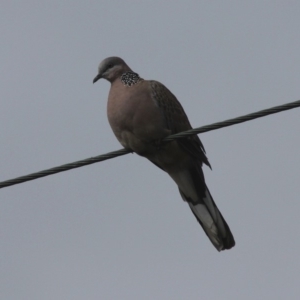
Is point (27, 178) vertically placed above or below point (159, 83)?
below

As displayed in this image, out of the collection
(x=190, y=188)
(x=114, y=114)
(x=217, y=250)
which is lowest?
(x=217, y=250)

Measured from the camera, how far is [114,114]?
269 inches

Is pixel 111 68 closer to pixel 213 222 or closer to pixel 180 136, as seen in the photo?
pixel 213 222

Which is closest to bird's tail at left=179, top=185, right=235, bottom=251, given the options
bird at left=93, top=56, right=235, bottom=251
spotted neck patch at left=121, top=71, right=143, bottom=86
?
bird at left=93, top=56, right=235, bottom=251

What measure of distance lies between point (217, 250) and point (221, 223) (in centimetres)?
20

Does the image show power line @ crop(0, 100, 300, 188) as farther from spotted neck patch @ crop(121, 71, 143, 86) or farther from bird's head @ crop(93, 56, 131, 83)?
bird's head @ crop(93, 56, 131, 83)

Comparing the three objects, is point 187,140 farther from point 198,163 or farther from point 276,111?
point 276,111

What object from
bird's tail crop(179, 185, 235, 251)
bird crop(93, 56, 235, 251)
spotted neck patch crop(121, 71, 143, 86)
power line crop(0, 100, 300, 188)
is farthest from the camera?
bird's tail crop(179, 185, 235, 251)

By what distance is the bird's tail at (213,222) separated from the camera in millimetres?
7340

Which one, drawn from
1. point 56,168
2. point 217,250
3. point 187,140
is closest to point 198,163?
point 187,140

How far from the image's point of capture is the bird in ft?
22.2

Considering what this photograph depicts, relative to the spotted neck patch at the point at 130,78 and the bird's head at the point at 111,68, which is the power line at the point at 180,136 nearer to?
the spotted neck patch at the point at 130,78

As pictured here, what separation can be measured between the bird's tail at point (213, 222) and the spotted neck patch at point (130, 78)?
3.26ft

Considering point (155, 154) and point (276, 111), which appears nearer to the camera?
point (276, 111)
